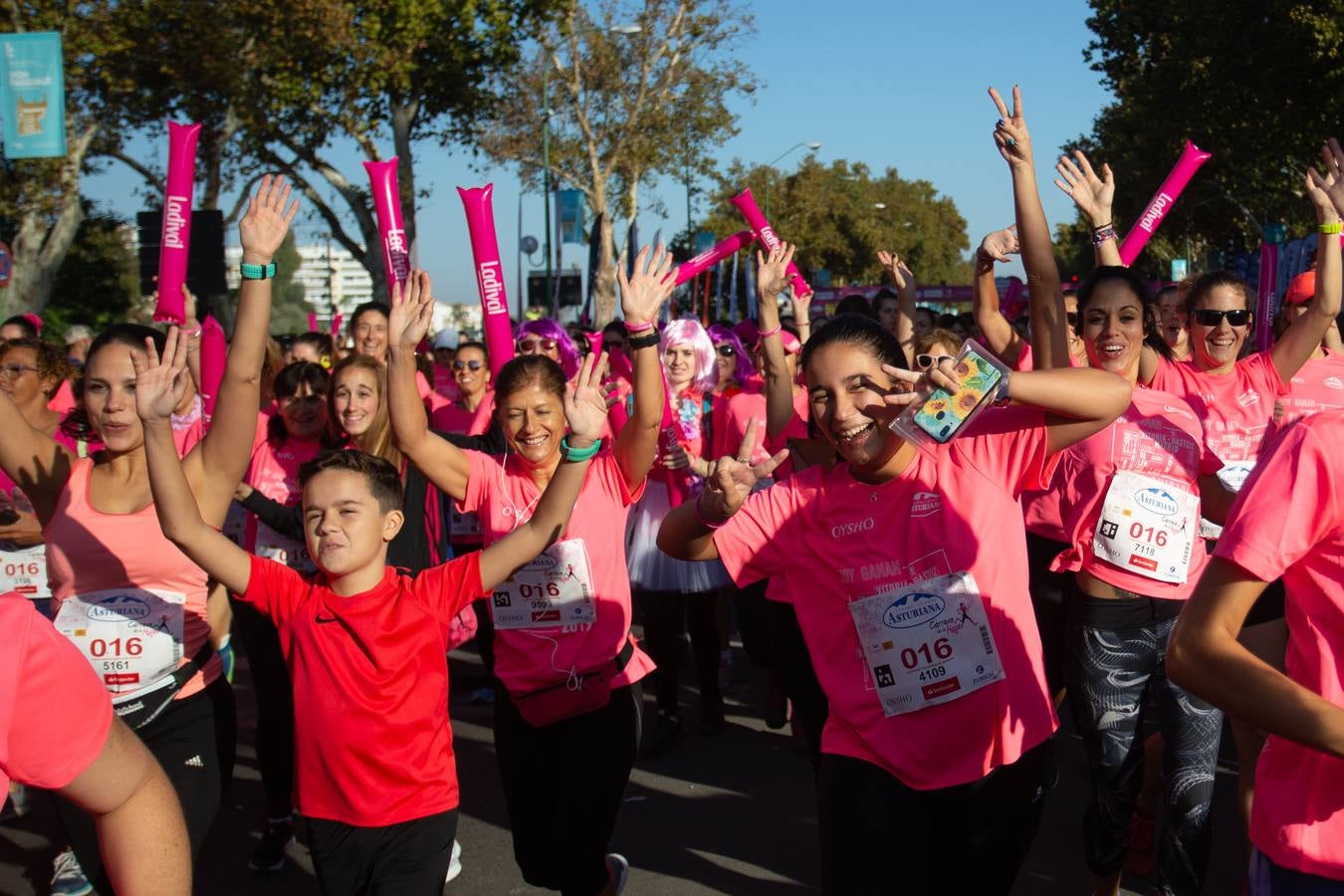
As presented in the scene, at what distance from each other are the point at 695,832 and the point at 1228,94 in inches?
846

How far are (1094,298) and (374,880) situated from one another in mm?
2962

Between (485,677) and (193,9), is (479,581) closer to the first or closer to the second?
(485,677)

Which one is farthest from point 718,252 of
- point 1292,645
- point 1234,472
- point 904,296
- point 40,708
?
point 40,708

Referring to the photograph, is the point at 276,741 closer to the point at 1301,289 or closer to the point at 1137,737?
the point at 1137,737

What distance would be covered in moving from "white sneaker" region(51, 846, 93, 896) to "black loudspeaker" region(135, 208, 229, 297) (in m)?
7.80

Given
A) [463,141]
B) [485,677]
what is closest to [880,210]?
[463,141]

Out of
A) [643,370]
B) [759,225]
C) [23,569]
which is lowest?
[23,569]

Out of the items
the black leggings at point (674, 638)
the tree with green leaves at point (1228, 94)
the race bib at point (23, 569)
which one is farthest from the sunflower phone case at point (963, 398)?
the tree with green leaves at point (1228, 94)

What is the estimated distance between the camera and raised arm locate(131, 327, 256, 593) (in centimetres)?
322

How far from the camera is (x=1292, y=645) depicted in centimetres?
219

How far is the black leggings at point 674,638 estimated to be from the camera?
23.1 feet

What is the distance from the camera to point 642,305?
430 cm

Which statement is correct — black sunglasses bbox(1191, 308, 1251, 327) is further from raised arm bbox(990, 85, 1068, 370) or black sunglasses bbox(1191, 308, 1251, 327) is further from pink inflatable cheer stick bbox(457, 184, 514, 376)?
pink inflatable cheer stick bbox(457, 184, 514, 376)

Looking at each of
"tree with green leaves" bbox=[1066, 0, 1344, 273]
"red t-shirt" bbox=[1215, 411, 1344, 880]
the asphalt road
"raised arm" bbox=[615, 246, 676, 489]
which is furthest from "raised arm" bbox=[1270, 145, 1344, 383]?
"tree with green leaves" bbox=[1066, 0, 1344, 273]
